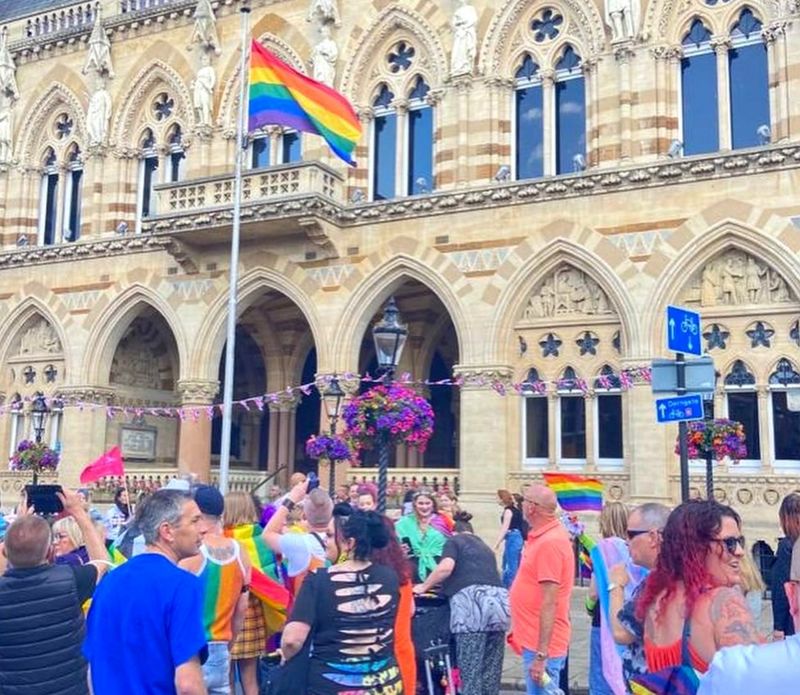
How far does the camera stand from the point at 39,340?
27.7 metres

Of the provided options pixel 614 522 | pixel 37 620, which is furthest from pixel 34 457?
pixel 37 620

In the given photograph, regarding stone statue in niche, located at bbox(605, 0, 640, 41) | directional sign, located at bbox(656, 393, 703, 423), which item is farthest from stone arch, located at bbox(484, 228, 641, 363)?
directional sign, located at bbox(656, 393, 703, 423)

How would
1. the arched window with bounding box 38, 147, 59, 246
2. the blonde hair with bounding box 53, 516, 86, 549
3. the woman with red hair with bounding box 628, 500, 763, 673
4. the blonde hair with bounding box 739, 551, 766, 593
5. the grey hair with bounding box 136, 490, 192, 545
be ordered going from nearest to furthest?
the woman with red hair with bounding box 628, 500, 763, 673 → the grey hair with bounding box 136, 490, 192, 545 → the blonde hair with bounding box 739, 551, 766, 593 → the blonde hair with bounding box 53, 516, 86, 549 → the arched window with bounding box 38, 147, 59, 246

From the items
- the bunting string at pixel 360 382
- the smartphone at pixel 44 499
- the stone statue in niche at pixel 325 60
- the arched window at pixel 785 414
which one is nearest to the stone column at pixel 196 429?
the bunting string at pixel 360 382

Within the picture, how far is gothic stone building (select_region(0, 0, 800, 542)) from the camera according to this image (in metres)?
19.0

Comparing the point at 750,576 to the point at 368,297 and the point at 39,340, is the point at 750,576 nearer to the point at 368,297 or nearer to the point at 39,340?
the point at 368,297

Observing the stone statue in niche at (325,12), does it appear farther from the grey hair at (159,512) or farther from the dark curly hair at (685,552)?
the dark curly hair at (685,552)

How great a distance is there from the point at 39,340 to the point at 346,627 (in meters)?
25.1

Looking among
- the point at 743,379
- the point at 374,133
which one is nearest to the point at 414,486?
the point at 743,379

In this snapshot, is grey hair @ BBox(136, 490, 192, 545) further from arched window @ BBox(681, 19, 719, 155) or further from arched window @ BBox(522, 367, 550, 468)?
Answer: arched window @ BBox(681, 19, 719, 155)

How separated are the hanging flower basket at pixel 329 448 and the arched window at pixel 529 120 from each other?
7920 mm

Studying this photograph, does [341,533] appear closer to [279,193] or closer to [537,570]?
[537,570]

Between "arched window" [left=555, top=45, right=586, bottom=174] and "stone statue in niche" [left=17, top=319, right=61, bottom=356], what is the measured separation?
1555 cm

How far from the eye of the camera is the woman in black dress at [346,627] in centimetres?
487
